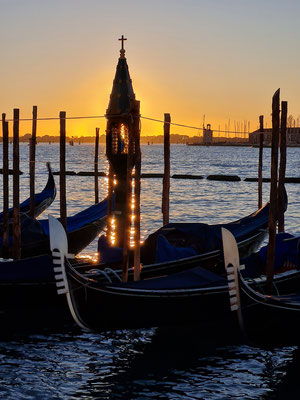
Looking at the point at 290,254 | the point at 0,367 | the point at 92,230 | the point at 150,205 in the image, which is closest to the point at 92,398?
the point at 0,367

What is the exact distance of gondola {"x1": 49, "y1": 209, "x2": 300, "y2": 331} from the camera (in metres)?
8.64

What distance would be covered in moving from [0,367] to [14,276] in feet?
6.52

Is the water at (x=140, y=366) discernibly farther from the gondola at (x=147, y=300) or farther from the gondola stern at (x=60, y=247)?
the gondola stern at (x=60, y=247)

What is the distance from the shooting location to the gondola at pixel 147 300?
8641mm

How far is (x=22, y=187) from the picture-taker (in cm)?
4088

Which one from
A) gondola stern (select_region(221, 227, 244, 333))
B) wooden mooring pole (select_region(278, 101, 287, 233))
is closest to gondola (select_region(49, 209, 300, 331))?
gondola stern (select_region(221, 227, 244, 333))

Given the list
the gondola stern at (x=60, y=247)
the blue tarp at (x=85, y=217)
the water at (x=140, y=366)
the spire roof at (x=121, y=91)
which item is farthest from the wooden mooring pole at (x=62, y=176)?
the gondola stern at (x=60, y=247)

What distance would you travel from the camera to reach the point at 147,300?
347 inches

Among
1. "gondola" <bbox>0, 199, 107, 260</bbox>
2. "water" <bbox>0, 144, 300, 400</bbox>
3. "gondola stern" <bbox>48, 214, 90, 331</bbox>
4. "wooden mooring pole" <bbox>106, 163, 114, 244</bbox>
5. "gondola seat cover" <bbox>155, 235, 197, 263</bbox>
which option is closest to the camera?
"water" <bbox>0, 144, 300, 400</bbox>

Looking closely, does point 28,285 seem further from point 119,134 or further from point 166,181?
point 166,181

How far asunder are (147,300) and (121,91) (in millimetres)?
5242

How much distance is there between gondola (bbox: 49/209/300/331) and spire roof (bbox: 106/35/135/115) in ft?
15.0

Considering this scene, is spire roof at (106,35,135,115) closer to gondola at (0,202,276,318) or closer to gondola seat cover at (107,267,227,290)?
gondola at (0,202,276,318)

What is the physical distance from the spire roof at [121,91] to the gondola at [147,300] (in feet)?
15.0
